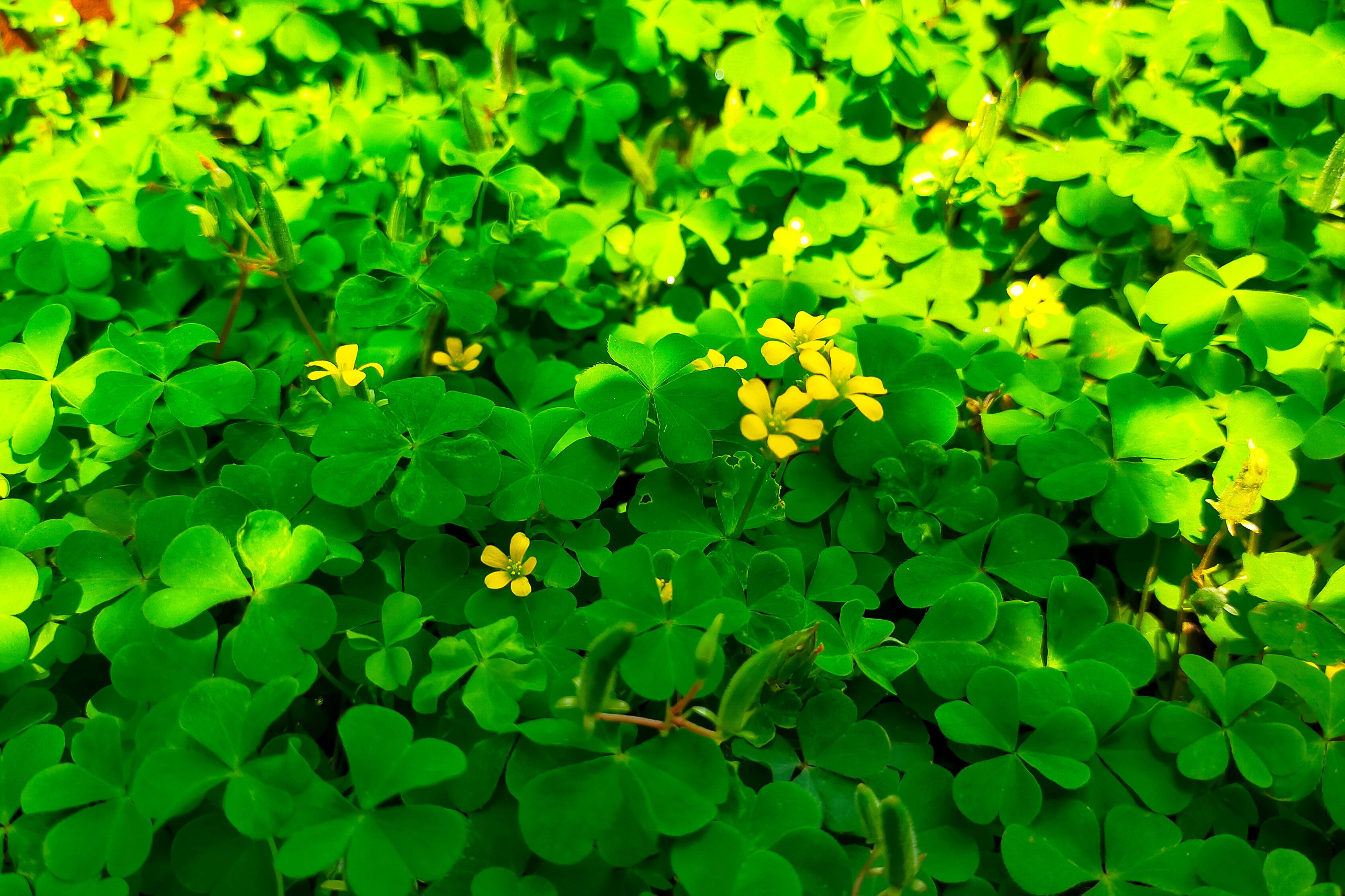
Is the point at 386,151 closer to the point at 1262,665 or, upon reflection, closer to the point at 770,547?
the point at 770,547

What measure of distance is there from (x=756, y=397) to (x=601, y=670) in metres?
0.57

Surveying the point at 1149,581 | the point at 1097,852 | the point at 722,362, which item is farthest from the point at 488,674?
the point at 1149,581

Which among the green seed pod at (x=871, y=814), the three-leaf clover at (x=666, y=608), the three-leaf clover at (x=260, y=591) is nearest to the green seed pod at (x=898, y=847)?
the green seed pod at (x=871, y=814)

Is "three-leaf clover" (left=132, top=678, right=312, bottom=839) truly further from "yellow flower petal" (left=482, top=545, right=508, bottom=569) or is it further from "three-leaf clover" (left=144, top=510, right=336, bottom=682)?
"yellow flower petal" (left=482, top=545, right=508, bottom=569)

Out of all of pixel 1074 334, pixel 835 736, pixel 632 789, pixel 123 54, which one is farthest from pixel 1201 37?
pixel 123 54

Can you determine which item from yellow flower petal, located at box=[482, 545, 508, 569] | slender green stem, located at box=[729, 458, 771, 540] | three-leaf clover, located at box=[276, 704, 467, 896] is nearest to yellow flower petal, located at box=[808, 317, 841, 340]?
slender green stem, located at box=[729, 458, 771, 540]

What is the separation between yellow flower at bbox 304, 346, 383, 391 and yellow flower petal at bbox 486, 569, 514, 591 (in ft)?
1.56

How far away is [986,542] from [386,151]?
1.91 metres

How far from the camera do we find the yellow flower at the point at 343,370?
5.41 feet

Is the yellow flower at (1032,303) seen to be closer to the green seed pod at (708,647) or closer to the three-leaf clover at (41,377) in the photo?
the green seed pod at (708,647)

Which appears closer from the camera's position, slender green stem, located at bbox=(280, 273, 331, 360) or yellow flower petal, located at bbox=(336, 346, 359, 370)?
yellow flower petal, located at bbox=(336, 346, 359, 370)

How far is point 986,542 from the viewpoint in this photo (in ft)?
5.93

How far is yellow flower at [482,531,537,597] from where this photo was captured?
5.11 feet

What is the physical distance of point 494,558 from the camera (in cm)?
157
